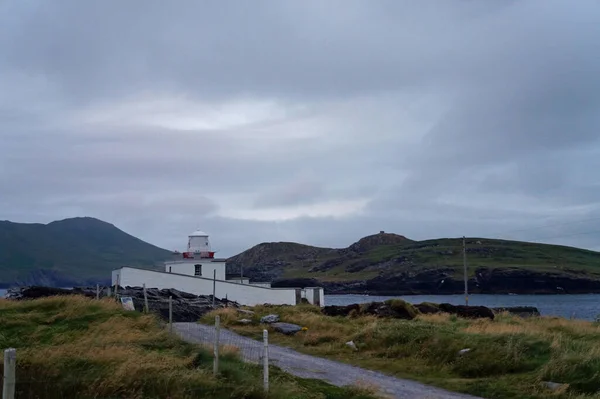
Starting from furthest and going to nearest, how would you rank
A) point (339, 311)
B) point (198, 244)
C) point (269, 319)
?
point (198, 244) → point (339, 311) → point (269, 319)

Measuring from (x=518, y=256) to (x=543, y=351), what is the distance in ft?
563

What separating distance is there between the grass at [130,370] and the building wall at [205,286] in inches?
1298

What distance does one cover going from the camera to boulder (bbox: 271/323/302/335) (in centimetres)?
2656

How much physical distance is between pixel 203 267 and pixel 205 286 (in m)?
5.16

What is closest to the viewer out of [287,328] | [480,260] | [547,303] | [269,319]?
[287,328]

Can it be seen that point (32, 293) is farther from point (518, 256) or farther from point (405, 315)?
point (518, 256)

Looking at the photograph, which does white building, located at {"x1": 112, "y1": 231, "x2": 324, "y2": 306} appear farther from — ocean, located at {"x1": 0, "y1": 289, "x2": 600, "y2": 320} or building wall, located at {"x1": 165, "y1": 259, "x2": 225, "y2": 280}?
ocean, located at {"x1": 0, "y1": 289, "x2": 600, "y2": 320}

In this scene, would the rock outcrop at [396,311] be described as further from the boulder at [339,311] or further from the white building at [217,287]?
the white building at [217,287]

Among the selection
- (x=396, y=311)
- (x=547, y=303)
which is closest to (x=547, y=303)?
(x=547, y=303)

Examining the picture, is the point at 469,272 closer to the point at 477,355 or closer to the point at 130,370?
the point at 477,355

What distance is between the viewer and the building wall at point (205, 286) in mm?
50531

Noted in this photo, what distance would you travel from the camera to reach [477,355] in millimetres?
17234

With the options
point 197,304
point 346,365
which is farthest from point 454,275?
point 346,365

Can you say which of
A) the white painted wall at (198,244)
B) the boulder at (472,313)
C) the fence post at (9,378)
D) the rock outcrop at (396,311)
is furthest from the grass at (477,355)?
the white painted wall at (198,244)
